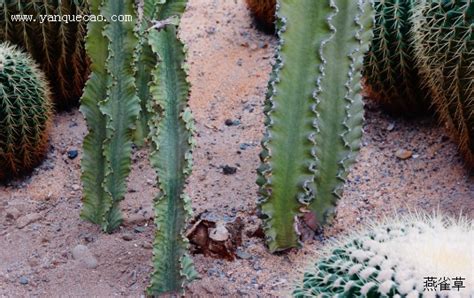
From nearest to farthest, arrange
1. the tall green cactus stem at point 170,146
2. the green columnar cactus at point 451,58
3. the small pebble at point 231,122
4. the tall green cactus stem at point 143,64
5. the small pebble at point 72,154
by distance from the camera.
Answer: the tall green cactus stem at point 170,146 < the tall green cactus stem at point 143,64 < the green columnar cactus at point 451,58 < the small pebble at point 72,154 < the small pebble at point 231,122

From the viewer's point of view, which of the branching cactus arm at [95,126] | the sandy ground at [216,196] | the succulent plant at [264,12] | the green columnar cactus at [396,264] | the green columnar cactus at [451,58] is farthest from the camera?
the succulent plant at [264,12]

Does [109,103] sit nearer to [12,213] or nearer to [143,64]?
[143,64]

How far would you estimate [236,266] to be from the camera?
3416 millimetres

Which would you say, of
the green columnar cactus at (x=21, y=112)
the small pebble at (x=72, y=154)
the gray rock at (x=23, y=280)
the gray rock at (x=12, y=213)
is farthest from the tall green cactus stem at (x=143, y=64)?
the gray rock at (x=23, y=280)

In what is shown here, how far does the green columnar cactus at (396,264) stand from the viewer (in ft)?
7.48

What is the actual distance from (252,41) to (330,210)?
2078 millimetres

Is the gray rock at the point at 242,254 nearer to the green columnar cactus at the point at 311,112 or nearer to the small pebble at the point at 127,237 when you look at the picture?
the green columnar cactus at the point at 311,112

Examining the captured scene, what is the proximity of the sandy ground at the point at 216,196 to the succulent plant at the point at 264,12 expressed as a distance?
0.27 m

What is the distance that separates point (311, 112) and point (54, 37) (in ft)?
6.18

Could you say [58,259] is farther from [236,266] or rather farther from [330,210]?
[330,210]

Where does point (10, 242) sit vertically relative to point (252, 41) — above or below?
below

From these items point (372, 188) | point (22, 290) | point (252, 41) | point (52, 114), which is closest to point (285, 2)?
point (372, 188)

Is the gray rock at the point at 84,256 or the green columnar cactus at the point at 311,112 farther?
the gray rock at the point at 84,256

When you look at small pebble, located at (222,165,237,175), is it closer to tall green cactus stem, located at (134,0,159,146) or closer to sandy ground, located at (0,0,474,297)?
sandy ground, located at (0,0,474,297)
